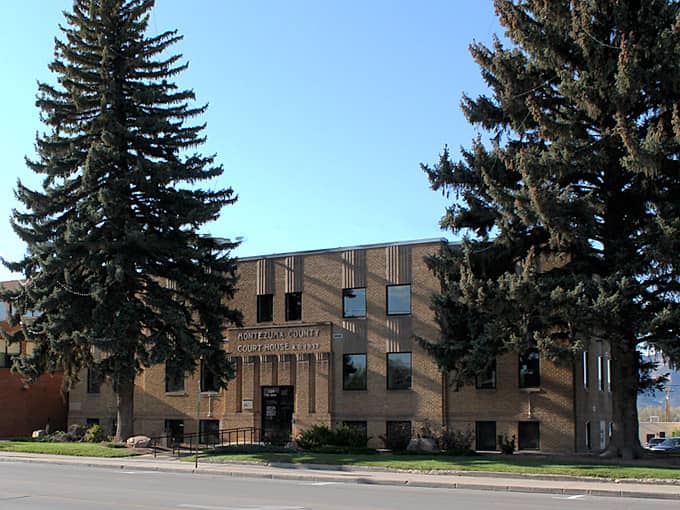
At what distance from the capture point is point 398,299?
125 feet

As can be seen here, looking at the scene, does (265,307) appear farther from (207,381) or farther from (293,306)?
(207,381)

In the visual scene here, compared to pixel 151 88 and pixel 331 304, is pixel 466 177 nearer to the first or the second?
pixel 331 304

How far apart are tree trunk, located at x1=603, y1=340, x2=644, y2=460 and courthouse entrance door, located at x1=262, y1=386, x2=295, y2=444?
1612cm

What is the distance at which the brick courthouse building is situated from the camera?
34844mm

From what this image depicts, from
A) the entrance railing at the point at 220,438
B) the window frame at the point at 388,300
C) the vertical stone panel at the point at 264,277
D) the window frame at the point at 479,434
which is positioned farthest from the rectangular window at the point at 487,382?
the vertical stone panel at the point at 264,277

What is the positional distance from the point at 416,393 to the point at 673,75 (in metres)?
17.4

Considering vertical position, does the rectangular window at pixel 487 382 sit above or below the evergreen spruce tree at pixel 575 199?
below

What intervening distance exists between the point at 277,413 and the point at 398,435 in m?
7.89

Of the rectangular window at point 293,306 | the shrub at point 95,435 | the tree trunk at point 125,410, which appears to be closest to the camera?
the tree trunk at point 125,410

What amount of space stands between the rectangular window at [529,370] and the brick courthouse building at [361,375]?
0.04m

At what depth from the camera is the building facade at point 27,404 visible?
4722cm

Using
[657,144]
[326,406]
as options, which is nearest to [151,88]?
[326,406]

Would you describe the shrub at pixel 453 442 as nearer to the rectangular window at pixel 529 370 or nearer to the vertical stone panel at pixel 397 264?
the rectangular window at pixel 529 370

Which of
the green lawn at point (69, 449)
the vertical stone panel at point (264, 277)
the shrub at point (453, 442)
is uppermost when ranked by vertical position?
the vertical stone panel at point (264, 277)
